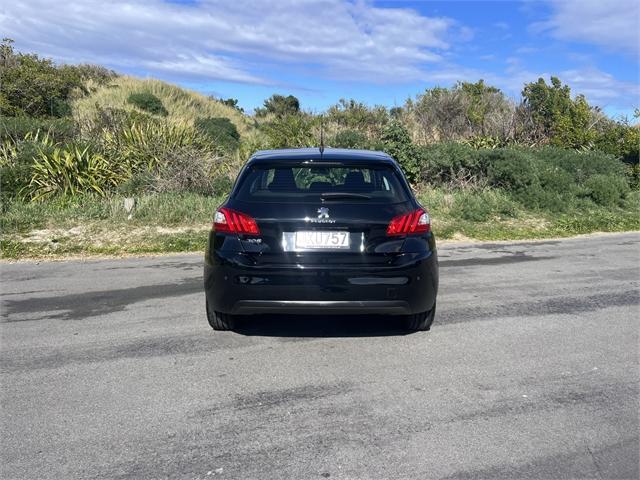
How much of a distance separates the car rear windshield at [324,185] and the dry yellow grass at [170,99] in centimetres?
2224

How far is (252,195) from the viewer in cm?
453

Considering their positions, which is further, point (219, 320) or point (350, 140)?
point (350, 140)

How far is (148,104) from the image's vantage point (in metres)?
26.3

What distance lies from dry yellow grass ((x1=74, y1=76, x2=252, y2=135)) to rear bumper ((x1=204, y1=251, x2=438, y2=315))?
2275cm

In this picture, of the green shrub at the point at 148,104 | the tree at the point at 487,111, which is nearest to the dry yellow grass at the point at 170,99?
the green shrub at the point at 148,104

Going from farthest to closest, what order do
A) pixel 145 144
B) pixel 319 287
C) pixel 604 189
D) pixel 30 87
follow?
1. pixel 30 87
2. pixel 604 189
3. pixel 145 144
4. pixel 319 287

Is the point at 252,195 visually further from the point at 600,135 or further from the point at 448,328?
the point at 600,135

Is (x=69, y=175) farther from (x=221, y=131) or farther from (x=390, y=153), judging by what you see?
(x=221, y=131)

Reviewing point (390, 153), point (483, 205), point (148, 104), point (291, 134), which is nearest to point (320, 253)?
point (483, 205)

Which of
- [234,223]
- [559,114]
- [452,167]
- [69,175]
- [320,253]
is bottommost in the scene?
[320,253]

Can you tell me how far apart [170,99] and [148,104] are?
4431 mm

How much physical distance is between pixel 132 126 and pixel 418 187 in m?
7.40

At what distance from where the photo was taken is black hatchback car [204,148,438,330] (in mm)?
4277

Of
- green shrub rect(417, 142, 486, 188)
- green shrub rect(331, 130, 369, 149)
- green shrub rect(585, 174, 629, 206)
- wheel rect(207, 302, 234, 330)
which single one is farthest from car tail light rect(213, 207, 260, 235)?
green shrub rect(585, 174, 629, 206)
